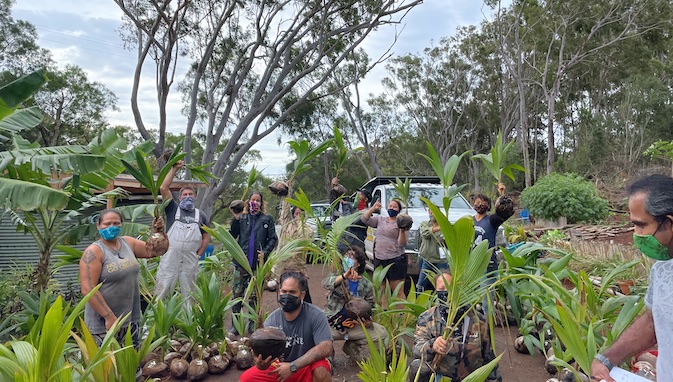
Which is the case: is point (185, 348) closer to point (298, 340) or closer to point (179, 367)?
point (179, 367)

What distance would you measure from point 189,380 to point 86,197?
2.36 meters

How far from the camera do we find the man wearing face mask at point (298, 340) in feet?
10.7

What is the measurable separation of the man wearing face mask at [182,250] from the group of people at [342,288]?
0.01m

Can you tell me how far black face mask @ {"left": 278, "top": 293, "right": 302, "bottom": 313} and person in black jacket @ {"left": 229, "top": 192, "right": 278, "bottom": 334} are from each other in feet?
7.77

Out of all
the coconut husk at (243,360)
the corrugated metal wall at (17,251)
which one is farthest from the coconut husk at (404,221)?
the corrugated metal wall at (17,251)

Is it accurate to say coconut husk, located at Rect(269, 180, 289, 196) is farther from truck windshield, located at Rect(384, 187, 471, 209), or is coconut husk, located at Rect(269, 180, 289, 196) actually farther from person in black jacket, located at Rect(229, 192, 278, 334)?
truck windshield, located at Rect(384, 187, 471, 209)

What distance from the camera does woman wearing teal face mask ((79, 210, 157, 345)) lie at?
137 inches

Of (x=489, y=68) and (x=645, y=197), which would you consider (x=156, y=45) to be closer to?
(x=645, y=197)

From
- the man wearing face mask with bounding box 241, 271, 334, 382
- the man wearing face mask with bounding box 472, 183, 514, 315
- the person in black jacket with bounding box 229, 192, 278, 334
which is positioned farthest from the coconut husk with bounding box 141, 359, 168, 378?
the man wearing face mask with bounding box 472, 183, 514, 315

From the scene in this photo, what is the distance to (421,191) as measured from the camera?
860cm

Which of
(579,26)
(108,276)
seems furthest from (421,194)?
(579,26)

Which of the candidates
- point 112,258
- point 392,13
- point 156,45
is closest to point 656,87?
point 392,13

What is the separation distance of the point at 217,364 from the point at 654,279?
12.3 ft

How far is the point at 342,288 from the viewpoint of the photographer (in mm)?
4496
